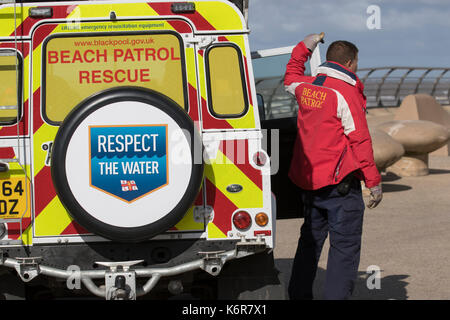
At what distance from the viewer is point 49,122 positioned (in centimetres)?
516

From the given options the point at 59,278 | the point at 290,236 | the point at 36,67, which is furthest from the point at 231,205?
the point at 290,236

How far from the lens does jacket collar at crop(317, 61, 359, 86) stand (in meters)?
5.85

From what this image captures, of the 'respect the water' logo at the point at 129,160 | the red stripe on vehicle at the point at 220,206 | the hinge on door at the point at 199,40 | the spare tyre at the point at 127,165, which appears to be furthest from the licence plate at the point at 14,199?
the hinge on door at the point at 199,40

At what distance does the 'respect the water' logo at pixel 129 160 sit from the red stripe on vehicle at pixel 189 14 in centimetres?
88

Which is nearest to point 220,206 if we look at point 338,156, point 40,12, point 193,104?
point 193,104

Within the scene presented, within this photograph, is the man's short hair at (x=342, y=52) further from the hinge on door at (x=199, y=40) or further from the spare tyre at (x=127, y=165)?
the spare tyre at (x=127, y=165)

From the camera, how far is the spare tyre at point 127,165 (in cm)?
478

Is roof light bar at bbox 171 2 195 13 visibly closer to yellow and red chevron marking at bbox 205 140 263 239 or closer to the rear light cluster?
yellow and red chevron marking at bbox 205 140 263 239

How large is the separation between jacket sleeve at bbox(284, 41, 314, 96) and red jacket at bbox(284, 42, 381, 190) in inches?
2.9

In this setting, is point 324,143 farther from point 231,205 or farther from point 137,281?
point 137,281

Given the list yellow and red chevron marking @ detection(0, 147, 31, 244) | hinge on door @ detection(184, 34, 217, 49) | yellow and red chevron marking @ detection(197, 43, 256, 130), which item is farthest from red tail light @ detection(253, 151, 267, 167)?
yellow and red chevron marking @ detection(0, 147, 31, 244)

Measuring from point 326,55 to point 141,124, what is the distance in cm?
198

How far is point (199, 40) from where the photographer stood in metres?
5.24

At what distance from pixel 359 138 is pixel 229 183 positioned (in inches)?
44.5
